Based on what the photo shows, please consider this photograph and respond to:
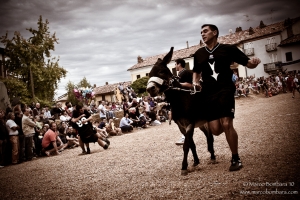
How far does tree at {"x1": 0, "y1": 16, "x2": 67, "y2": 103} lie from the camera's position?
2594 cm

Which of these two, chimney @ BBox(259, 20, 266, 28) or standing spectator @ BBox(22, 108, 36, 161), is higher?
chimney @ BBox(259, 20, 266, 28)

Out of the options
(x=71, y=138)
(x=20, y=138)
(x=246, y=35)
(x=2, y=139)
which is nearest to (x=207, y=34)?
(x=2, y=139)

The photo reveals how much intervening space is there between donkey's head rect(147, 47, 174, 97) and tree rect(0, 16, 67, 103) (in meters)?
25.0

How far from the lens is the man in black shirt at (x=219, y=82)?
408 cm

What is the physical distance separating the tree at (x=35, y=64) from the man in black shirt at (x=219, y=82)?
84.9ft

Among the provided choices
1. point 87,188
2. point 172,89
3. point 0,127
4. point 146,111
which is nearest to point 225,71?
point 172,89

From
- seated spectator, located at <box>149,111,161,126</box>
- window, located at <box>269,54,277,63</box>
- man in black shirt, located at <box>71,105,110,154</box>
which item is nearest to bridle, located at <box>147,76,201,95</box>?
man in black shirt, located at <box>71,105,110,154</box>

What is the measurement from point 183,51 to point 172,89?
58641 millimetres

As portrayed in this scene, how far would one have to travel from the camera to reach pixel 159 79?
15.1 ft

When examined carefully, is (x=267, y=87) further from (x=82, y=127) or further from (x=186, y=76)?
(x=186, y=76)

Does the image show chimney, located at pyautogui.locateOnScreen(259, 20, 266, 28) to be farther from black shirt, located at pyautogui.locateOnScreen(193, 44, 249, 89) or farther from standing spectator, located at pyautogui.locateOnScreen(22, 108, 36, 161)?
black shirt, located at pyautogui.locateOnScreen(193, 44, 249, 89)

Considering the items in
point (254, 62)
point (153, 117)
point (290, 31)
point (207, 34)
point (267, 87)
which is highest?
point (290, 31)

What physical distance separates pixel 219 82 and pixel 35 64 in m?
27.3

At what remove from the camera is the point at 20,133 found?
35.9 feet
